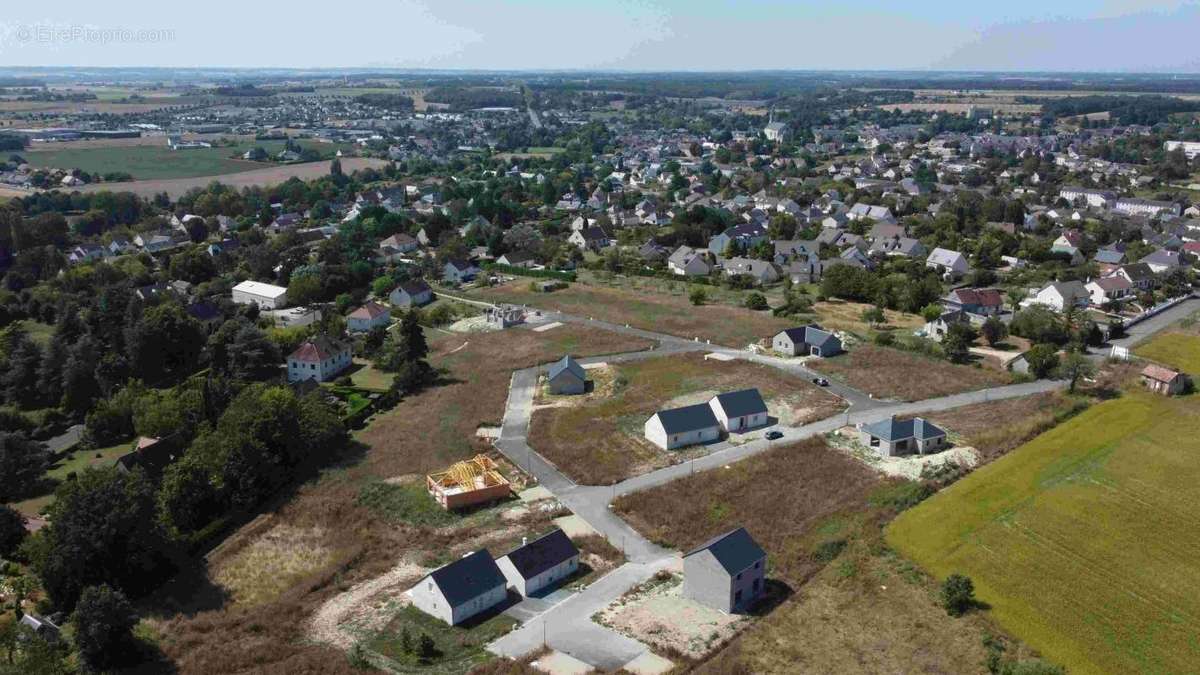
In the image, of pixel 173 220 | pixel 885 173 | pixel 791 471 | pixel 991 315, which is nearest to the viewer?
pixel 791 471

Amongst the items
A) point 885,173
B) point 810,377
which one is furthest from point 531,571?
point 885,173

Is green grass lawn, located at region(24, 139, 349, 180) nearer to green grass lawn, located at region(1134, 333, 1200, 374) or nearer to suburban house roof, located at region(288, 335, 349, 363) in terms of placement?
suburban house roof, located at region(288, 335, 349, 363)

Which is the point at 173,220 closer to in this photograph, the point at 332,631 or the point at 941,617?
the point at 332,631

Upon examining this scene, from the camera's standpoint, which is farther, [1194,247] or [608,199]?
[608,199]

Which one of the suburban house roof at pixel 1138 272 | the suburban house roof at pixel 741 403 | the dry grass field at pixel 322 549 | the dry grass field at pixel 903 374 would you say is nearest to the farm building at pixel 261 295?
the dry grass field at pixel 322 549

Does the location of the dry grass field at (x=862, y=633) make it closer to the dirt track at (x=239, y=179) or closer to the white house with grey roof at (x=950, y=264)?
the white house with grey roof at (x=950, y=264)

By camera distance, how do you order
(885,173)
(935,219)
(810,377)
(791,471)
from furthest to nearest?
1. (885,173)
2. (935,219)
3. (810,377)
4. (791,471)
